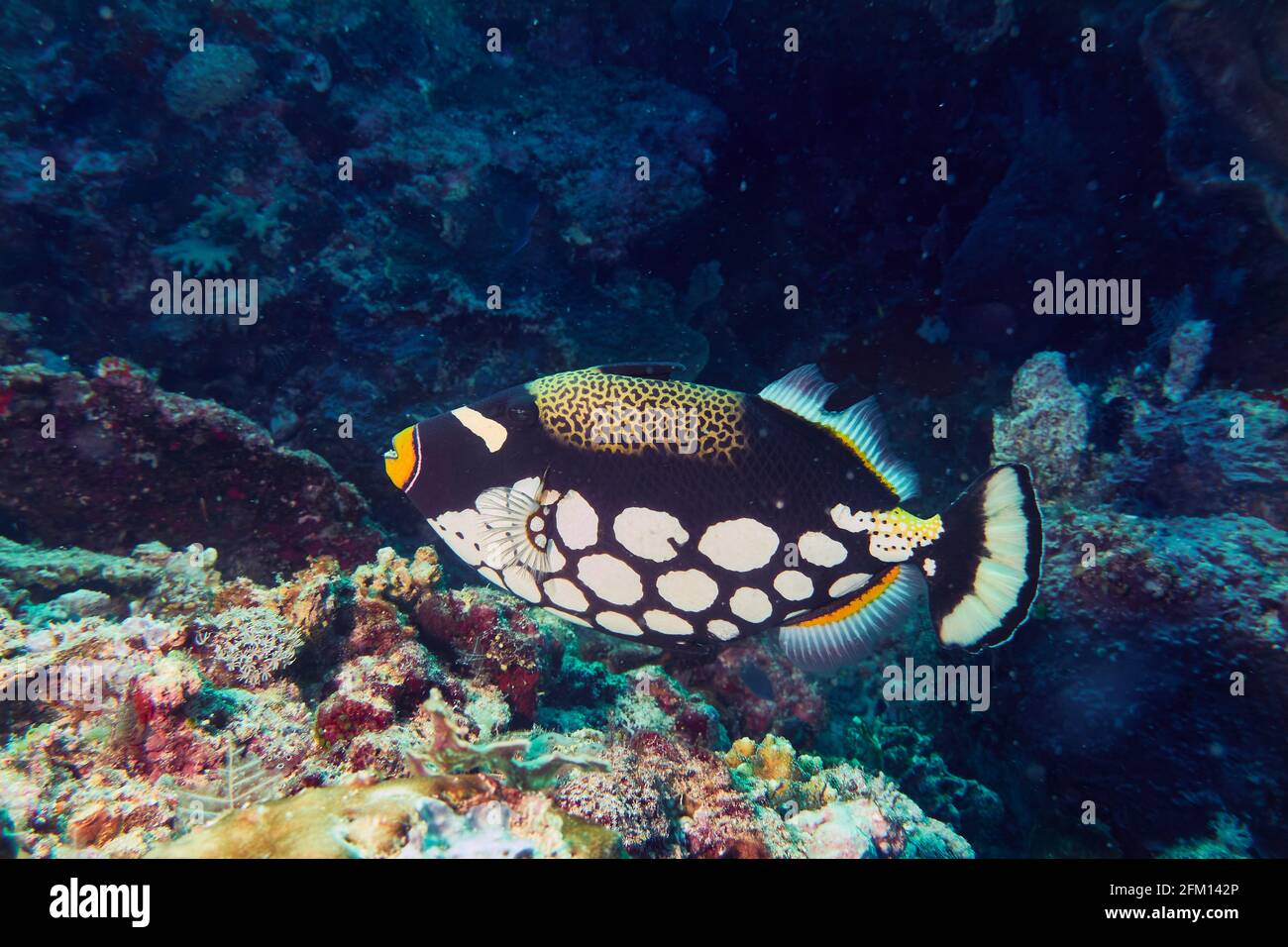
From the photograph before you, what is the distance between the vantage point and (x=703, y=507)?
2613 millimetres

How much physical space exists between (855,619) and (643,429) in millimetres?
1441

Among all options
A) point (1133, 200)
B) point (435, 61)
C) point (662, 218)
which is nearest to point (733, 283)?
point (662, 218)

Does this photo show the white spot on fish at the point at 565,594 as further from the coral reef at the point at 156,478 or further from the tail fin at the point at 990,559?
the coral reef at the point at 156,478

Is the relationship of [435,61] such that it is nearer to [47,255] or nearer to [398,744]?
[47,255]

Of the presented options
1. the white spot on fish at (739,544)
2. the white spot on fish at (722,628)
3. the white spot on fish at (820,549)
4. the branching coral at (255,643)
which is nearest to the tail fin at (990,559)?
the white spot on fish at (820,549)

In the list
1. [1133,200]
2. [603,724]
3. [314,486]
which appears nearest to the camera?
[603,724]

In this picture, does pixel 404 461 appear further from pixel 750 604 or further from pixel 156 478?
pixel 156 478

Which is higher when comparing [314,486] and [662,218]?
[662,218]

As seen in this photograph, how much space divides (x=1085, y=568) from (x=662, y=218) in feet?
18.6

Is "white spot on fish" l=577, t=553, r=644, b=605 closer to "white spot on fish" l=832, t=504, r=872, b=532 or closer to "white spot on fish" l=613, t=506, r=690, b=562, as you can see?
"white spot on fish" l=613, t=506, r=690, b=562

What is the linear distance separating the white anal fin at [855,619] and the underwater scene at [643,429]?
0.07 ft

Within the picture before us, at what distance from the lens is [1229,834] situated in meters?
3.74

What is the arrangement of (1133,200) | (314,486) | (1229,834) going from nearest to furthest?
(1229,834) < (314,486) < (1133,200)

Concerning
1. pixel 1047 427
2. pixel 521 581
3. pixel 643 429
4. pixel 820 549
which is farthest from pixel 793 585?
pixel 1047 427
